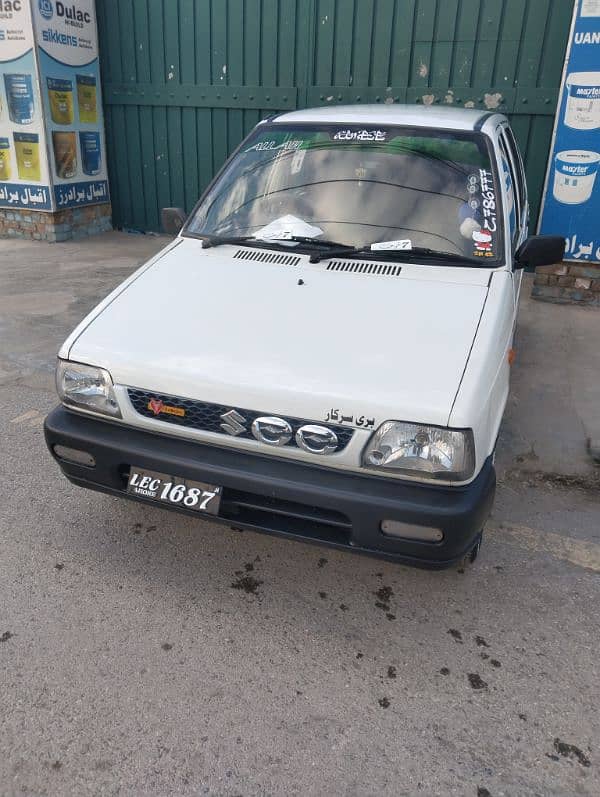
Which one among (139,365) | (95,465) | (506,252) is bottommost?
(95,465)

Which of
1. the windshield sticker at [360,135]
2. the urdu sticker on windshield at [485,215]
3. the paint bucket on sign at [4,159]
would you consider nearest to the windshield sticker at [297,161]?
the windshield sticker at [360,135]

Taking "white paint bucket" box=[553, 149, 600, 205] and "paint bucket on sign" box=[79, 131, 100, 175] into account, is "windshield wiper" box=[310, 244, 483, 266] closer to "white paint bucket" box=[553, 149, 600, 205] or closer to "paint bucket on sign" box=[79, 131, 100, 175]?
"white paint bucket" box=[553, 149, 600, 205]

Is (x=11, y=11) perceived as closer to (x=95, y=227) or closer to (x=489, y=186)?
(x=95, y=227)

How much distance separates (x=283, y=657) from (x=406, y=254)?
1.84 metres

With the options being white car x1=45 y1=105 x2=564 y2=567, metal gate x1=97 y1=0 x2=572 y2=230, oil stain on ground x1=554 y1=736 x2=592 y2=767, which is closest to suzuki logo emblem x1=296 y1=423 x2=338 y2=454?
white car x1=45 y1=105 x2=564 y2=567

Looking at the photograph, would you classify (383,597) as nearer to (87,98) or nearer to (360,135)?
(360,135)

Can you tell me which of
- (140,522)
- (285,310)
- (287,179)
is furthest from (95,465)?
(287,179)

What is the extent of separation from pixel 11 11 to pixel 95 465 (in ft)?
24.7

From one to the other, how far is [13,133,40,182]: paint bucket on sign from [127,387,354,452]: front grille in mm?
6962

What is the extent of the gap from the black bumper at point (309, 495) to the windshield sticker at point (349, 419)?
0.63 feet

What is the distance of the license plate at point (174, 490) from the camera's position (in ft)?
7.79

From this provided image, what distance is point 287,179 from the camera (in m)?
3.47

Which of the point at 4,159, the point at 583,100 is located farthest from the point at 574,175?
the point at 4,159

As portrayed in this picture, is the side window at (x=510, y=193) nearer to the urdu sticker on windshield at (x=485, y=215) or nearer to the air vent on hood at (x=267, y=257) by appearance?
the urdu sticker on windshield at (x=485, y=215)
